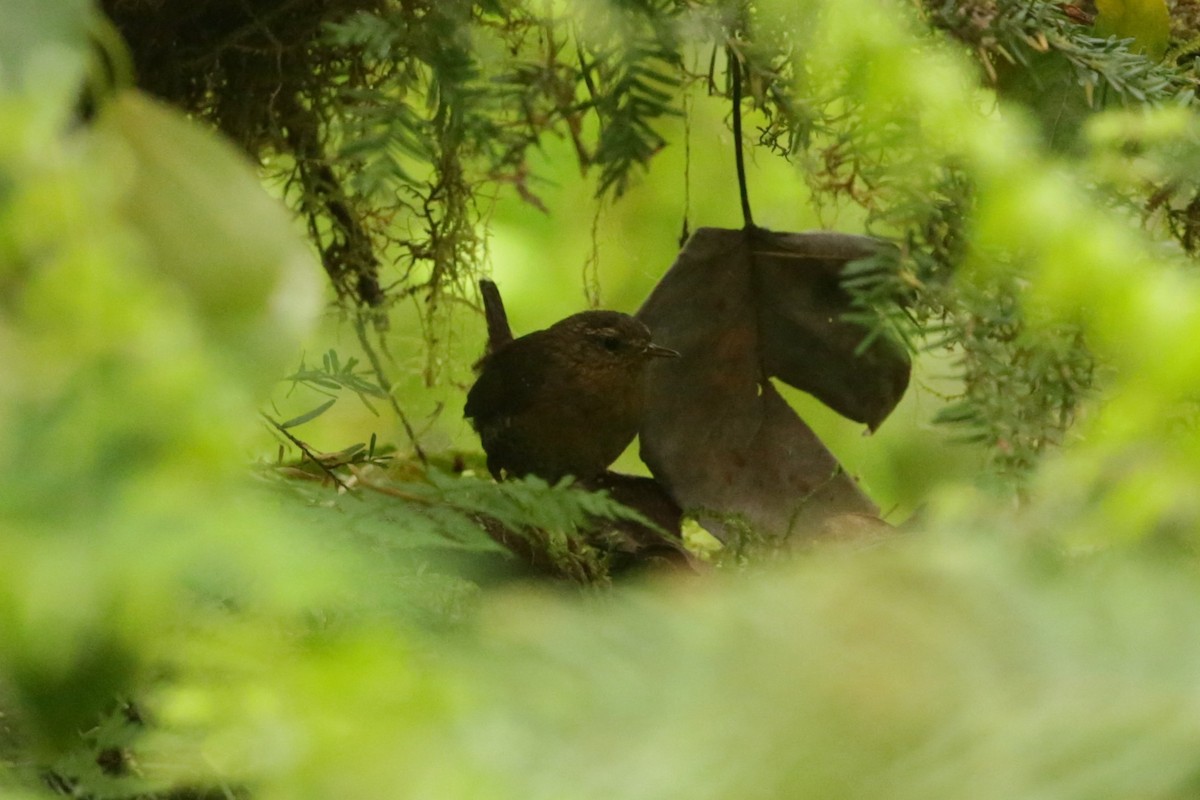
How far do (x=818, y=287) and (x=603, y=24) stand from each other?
45 cm

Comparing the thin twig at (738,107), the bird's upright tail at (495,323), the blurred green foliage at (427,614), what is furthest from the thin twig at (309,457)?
the bird's upright tail at (495,323)

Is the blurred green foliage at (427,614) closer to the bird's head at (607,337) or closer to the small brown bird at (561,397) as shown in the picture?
the bird's head at (607,337)

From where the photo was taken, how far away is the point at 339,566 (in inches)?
17.8

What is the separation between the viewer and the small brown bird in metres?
1.99

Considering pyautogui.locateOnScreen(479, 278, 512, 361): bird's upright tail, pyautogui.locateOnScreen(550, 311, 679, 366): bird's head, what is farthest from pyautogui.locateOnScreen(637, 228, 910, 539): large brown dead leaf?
pyautogui.locateOnScreen(479, 278, 512, 361): bird's upright tail

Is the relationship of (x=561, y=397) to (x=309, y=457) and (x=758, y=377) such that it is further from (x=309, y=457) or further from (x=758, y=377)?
(x=309, y=457)

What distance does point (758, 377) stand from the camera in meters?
1.47

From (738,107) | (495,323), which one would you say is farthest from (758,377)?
(495,323)

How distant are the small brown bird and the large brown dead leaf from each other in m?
0.40

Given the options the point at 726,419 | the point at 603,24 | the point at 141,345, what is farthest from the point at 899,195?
the point at 141,345

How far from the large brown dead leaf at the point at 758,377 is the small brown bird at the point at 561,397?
15.6 inches

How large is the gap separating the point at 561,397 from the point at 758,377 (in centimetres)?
68

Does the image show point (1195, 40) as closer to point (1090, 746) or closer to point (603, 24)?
point (603, 24)

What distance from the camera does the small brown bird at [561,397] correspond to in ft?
6.52
